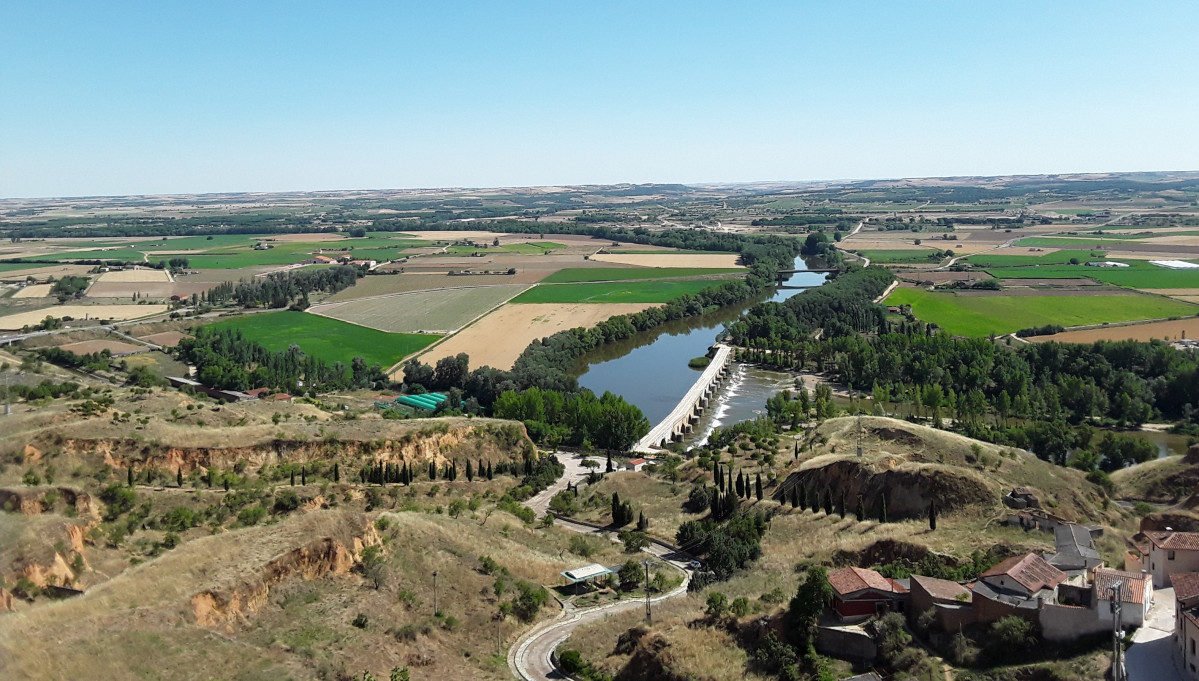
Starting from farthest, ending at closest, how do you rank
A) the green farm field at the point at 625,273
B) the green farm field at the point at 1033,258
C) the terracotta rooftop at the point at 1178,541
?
the green farm field at the point at 1033,258 → the green farm field at the point at 625,273 → the terracotta rooftop at the point at 1178,541

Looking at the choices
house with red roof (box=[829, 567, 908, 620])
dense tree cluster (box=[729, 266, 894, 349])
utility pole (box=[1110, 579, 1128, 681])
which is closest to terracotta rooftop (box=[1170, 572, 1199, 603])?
utility pole (box=[1110, 579, 1128, 681])

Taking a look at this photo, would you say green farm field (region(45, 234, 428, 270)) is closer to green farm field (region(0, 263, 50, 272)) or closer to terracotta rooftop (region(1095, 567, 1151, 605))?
green farm field (region(0, 263, 50, 272))

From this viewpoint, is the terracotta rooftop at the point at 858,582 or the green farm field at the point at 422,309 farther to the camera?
the green farm field at the point at 422,309

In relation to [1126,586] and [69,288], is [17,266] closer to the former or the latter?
Answer: [69,288]

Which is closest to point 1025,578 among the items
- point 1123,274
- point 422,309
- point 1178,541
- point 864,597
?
point 864,597

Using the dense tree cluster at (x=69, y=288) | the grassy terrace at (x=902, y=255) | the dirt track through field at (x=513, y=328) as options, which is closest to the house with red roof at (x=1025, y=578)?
the dirt track through field at (x=513, y=328)

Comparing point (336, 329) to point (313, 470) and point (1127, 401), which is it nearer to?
point (313, 470)

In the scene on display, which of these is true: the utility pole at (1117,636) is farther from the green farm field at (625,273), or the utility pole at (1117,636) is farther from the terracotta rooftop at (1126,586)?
the green farm field at (625,273)
